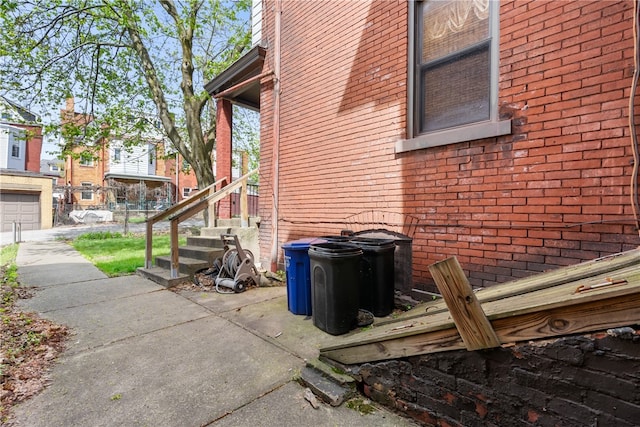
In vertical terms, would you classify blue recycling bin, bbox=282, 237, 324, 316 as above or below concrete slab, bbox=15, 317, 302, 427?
above

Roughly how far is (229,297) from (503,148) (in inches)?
163

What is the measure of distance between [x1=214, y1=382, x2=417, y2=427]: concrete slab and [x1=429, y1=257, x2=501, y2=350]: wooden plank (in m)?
0.79

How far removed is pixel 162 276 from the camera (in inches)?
220

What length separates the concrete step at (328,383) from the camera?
7.25ft

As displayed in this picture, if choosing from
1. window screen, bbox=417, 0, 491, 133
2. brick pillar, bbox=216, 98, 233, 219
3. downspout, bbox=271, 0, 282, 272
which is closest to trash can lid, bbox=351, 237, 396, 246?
window screen, bbox=417, 0, 491, 133

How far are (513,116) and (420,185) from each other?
1210 mm

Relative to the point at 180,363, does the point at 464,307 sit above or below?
above

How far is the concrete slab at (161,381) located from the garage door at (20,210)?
21.3 metres

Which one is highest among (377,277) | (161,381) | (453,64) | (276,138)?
(453,64)

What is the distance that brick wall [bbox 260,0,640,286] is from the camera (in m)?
2.71

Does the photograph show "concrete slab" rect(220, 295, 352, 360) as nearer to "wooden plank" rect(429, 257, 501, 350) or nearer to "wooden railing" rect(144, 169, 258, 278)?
"wooden plank" rect(429, 257, 501, 350)

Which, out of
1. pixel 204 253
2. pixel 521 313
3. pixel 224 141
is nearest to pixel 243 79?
pixel 224 141

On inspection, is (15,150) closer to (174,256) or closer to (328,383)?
(174,256)

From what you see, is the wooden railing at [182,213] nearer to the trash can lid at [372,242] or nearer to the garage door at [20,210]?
the trash can lid at [372,242]
